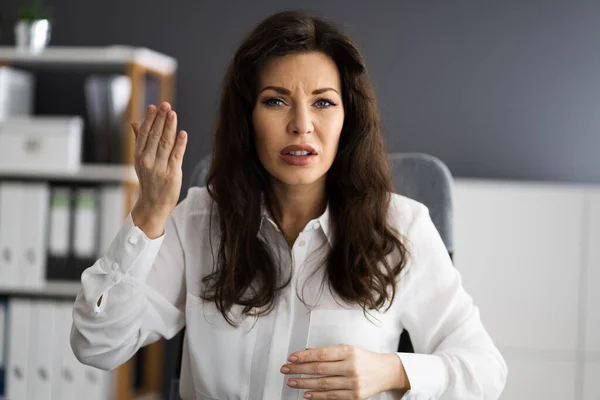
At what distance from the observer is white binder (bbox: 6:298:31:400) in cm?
266

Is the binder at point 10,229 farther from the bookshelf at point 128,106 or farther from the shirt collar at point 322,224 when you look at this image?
the shirt collar at point 322,224

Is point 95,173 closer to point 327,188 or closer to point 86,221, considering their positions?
point 86,221

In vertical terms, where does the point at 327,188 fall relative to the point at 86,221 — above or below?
above

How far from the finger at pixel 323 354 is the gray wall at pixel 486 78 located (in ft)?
5.08

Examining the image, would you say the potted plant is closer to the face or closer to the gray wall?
the gray wall

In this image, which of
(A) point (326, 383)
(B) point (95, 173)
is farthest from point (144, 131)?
(B) point (95, 173)

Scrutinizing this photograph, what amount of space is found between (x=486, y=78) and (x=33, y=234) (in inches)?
67.0

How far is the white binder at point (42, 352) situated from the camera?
2648mm

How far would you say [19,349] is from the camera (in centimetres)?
266

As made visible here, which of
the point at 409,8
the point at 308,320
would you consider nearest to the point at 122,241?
the point at 308,320

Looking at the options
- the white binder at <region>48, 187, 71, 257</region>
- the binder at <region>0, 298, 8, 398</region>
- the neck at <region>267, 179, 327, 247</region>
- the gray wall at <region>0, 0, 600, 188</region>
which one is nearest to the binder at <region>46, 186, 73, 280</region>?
the white binder at <region>48, 187, 71, 257</region>

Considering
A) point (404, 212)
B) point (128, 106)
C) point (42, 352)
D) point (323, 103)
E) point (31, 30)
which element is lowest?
point (42, 352)

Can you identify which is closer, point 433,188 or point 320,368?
point 320,368

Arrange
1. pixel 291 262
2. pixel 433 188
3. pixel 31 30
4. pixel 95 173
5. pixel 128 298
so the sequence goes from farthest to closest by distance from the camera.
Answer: pixel 31 30, pixel 95 173, pixel 433 188, pixel 291 262, pixel 128 298
